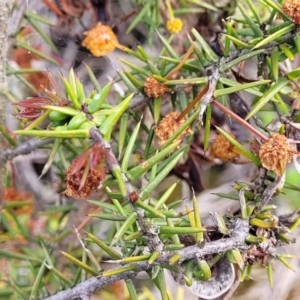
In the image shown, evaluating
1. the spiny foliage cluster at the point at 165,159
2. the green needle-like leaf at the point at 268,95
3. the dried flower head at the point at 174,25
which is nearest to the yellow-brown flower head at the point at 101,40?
the spiny foliage cluster at the point at 165,159

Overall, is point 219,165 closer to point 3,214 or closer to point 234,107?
point 234,107

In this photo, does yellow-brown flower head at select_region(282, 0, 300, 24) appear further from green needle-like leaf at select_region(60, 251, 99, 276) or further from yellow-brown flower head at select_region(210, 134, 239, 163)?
green needle-like leaf at select_region(60, 251, 99, 276)

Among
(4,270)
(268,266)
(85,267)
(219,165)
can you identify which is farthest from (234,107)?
(4,270)

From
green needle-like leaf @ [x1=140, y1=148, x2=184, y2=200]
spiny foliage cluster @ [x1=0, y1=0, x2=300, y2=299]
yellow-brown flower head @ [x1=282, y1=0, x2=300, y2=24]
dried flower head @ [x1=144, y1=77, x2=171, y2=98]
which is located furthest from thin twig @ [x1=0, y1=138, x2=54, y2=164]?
yellow-brown flower head @ [x1=282, y1=0, x2=300, y2=24]

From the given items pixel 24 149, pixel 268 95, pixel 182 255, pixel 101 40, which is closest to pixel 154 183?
pixel 182 255

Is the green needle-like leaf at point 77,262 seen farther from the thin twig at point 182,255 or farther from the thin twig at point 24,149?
the thin twig at point 24,149

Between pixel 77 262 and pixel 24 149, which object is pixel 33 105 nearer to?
pixel 77 262

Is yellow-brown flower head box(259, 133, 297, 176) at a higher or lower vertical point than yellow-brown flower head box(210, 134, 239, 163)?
higher
